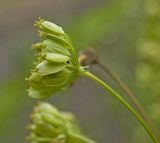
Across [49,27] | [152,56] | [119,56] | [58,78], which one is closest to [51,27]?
[49,27]

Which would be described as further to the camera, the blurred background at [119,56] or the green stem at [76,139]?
the blurred background at [119,56]

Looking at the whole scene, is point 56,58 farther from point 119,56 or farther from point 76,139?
point 119,56

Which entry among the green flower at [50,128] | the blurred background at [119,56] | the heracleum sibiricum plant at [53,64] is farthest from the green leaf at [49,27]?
the blurred background at [119,56]

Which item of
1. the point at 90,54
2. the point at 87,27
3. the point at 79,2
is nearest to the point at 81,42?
the point at 87,27

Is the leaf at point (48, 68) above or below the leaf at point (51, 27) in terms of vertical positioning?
below

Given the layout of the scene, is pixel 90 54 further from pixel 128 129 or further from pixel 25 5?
pixel 25 5

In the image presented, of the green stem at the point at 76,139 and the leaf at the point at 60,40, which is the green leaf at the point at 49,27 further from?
the green stem at the point at 76,139
